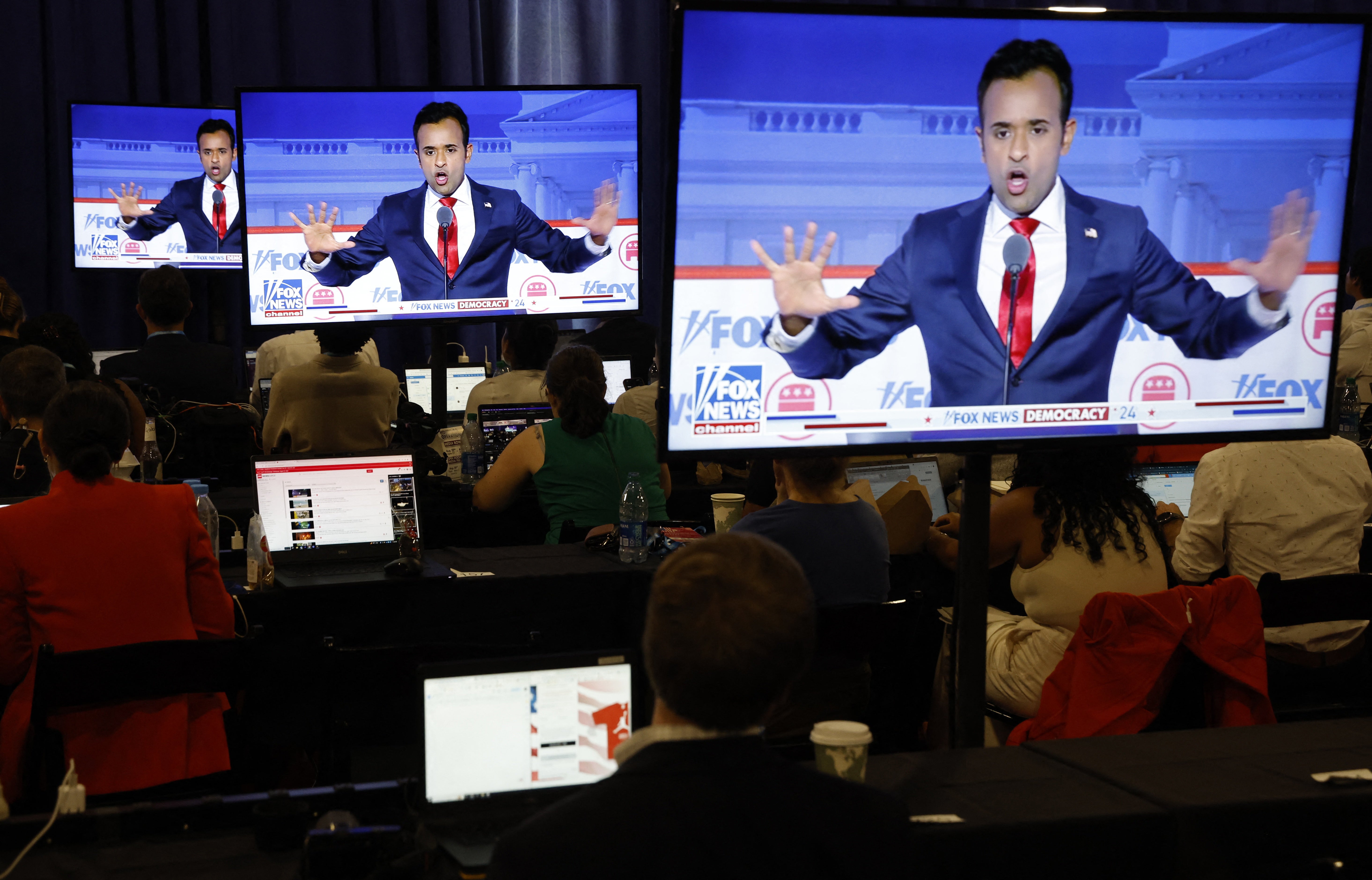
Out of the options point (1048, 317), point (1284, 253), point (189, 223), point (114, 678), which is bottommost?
point (114, 678)

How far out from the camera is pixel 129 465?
4.17 m

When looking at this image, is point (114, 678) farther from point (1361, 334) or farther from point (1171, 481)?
point (1361, 334)

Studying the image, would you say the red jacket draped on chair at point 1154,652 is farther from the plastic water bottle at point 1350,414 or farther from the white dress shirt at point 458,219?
the white dress shirt at point 458,219

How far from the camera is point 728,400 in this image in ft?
5.24

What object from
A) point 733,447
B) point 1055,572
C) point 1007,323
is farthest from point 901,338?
point 1055,572

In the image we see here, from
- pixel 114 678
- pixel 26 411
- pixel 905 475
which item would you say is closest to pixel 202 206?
pixel 26 411

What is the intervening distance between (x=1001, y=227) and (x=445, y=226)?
3.16 m

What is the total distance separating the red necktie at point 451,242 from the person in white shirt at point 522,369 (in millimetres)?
432

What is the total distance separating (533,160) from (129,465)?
1.85 m

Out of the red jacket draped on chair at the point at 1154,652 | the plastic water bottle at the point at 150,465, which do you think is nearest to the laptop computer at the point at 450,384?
the plastic water bottle at the point at 150,465

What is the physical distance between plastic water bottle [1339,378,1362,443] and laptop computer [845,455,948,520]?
1.75 metres

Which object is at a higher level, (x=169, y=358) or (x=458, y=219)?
(x=458, y=219)

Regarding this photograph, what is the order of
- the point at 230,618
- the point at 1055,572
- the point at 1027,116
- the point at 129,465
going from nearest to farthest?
the point at 1027,116 < the point at 230,618 < the point at 1055,572 < the point at 129,465

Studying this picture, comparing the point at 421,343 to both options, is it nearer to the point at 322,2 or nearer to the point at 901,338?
the point at 322,2
